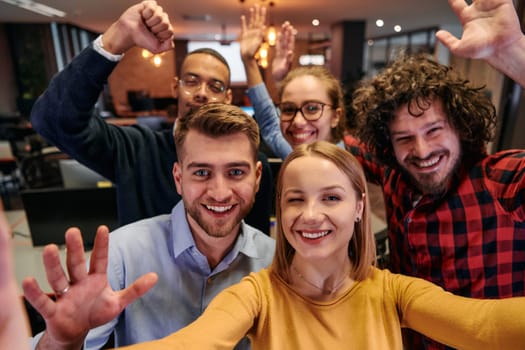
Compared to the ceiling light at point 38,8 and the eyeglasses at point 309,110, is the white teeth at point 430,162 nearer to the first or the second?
the eyeglasses at point 309,110

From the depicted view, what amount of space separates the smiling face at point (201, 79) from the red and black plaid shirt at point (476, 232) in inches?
40.7

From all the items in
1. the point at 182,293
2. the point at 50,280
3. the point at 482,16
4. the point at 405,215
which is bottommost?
the point at 182,293

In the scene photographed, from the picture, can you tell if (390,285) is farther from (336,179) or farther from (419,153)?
(419,153)

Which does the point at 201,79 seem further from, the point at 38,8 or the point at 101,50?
the point at 38,8

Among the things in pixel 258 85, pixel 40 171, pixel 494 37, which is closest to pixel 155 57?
pixel 40 171

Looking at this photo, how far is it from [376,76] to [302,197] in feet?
2.74

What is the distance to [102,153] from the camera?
1398 mm

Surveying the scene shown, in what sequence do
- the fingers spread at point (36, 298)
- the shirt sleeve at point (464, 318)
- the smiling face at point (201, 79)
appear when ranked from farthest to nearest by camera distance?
the smiling face at point (201, 79) < the shirt sleeve at point (464, 318) < the fingers spread at point (36, 298)

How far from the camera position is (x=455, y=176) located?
1252 mm

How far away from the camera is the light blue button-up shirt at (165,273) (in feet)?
3.45

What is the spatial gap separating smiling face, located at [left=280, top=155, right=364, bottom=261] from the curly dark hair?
0.51 metres

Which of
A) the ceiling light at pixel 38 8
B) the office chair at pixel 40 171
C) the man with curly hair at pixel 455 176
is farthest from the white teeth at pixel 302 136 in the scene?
the ceiling light at pixel 38 8

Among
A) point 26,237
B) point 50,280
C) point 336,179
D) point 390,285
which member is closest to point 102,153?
point 50,280

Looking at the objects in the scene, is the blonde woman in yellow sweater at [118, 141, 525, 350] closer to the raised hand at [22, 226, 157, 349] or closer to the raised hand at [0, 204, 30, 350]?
the raised hand at [22, 226, 157, 349]
